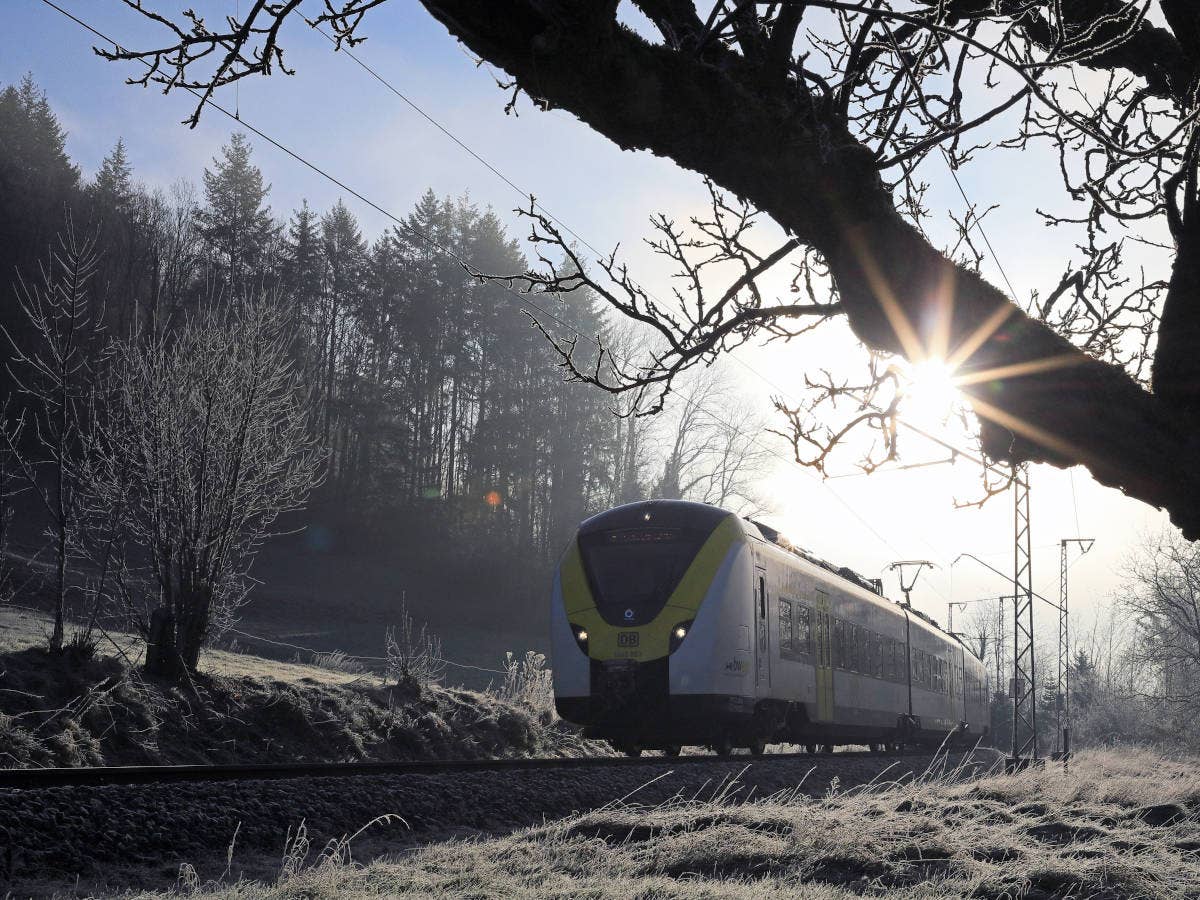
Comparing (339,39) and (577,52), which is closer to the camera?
(577,52)

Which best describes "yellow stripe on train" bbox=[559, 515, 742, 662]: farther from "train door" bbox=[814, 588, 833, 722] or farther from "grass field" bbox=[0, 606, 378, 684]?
"train door" bbox=[814, 588, 833, 722]

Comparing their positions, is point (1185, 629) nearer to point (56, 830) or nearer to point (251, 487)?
point (251, 487)

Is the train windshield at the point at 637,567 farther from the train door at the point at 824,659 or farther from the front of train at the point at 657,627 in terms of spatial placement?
the train door at the point at 824,659

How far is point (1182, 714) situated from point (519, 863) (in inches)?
2189

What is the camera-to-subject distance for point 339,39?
4145 millimetres

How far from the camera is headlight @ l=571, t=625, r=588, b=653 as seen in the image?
14.5m

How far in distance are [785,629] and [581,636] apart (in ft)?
11.5

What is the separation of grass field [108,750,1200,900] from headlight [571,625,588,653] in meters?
5.83

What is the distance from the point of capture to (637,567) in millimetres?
14656

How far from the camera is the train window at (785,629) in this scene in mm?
16188

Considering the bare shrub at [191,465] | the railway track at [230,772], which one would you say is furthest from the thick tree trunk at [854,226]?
the bare shrub at [191,465]


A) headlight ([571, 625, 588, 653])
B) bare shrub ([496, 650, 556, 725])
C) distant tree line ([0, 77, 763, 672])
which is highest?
distant tree line ([0, 77, 763, 672])

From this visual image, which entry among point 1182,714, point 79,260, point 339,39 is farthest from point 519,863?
point 1182,714

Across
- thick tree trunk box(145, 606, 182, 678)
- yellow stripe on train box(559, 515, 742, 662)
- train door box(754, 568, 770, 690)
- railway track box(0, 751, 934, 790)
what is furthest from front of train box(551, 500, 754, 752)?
thick tree trunk box(145, 606, 182, 678)
